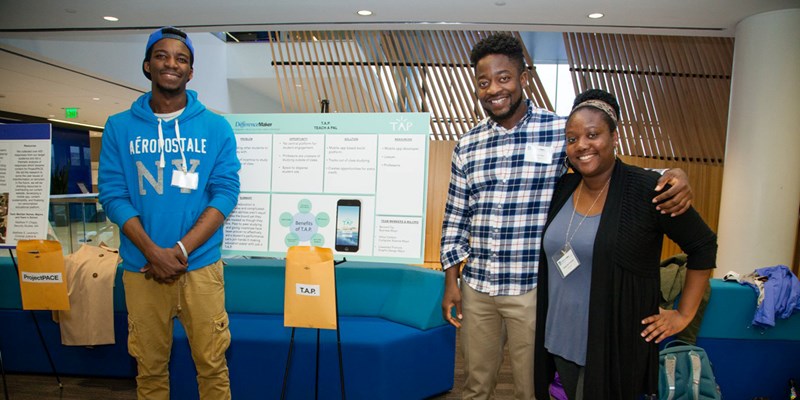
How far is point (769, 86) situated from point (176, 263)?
5549mm

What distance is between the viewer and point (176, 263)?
68.6 inches

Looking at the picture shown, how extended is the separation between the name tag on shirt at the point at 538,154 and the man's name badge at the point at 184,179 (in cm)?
137

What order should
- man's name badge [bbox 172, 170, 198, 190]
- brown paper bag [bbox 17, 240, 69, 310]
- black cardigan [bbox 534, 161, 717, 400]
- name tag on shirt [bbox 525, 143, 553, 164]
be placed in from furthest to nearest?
1. brown paper bag [bbox 17, 240, 69, 310]
2. man's name badge [bbox 172, 170, 198, 190]
3. name tag on shirt [bbox 525, 143, 553, 164]
4. black cardigan [bbox 534, 161, 717, 400]

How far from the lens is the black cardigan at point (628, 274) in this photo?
1400mm

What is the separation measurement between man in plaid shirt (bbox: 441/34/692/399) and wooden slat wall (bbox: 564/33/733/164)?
509cm

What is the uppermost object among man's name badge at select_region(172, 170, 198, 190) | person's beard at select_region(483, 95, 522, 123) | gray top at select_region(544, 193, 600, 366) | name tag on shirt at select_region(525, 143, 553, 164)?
person's beard at select_region(483, 95, 522, 123)

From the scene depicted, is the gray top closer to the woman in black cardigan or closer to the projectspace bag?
the woman in black cardigan

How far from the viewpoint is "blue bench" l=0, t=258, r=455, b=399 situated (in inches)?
101

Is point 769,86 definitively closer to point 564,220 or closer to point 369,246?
point 564,220

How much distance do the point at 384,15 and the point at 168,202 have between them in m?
3.73

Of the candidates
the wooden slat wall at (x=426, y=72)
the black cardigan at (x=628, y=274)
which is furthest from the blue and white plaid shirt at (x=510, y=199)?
the wooden slat wall at (x=426, y=72)

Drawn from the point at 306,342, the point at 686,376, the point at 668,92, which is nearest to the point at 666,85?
the point at 668,92

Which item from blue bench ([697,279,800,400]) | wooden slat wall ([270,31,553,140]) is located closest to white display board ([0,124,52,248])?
wooden slat wall ([270,31,553,140])

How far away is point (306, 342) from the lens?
258cm
